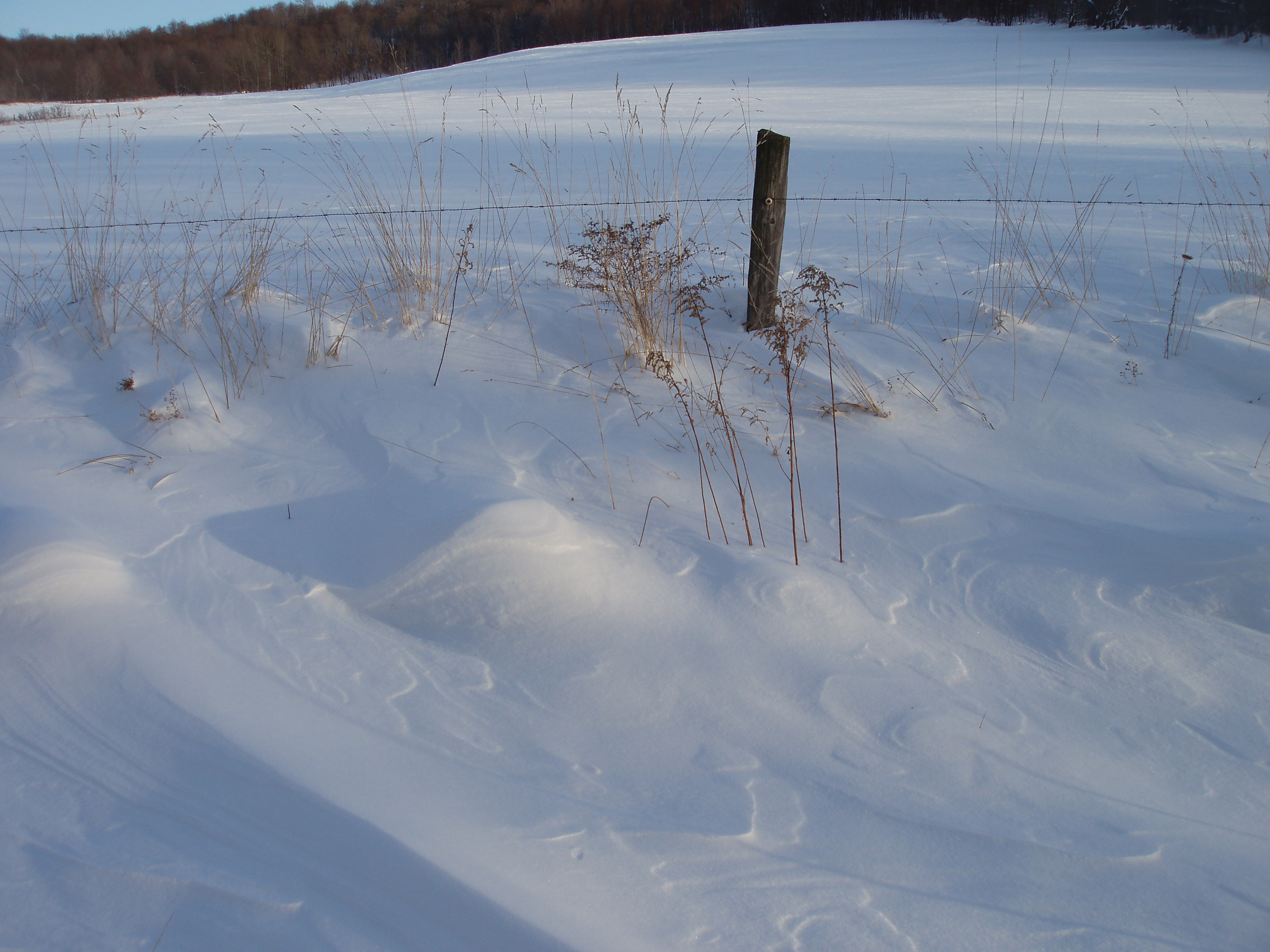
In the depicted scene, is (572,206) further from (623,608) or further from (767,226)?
(623,608)

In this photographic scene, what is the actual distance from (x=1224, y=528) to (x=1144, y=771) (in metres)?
1.13

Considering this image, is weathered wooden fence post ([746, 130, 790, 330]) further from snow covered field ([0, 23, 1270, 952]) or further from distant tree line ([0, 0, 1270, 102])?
distant tree line ([0, 0, 1270, 102])

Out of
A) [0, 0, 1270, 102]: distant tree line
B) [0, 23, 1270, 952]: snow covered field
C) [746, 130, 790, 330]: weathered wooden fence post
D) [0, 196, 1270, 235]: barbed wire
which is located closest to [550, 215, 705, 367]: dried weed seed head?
[0, 23, 1270, 952]: snow covered field

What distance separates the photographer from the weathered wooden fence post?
3.31 m

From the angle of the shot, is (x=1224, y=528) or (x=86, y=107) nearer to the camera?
(x=1224, y=528)

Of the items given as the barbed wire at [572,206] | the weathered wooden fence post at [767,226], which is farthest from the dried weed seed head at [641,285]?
the barbed wire at [572,206]

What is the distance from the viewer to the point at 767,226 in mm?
3420

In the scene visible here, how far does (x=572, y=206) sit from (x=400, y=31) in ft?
114

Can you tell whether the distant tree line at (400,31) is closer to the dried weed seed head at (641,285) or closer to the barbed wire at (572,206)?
the barbed wire at (572,206)

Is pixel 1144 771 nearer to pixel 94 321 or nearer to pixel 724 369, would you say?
pixel 724 369

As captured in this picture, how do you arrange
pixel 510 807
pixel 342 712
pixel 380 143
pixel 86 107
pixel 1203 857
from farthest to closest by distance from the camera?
pixel 86 107 → pixel 380 143 → pixel 342 712 → pixel 510 807 → pixel 1203 857

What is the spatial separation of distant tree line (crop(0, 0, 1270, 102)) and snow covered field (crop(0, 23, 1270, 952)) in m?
20.6

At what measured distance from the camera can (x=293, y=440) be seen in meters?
3.09

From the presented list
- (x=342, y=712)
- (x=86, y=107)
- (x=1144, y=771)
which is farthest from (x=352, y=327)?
(x=86, y=107)
